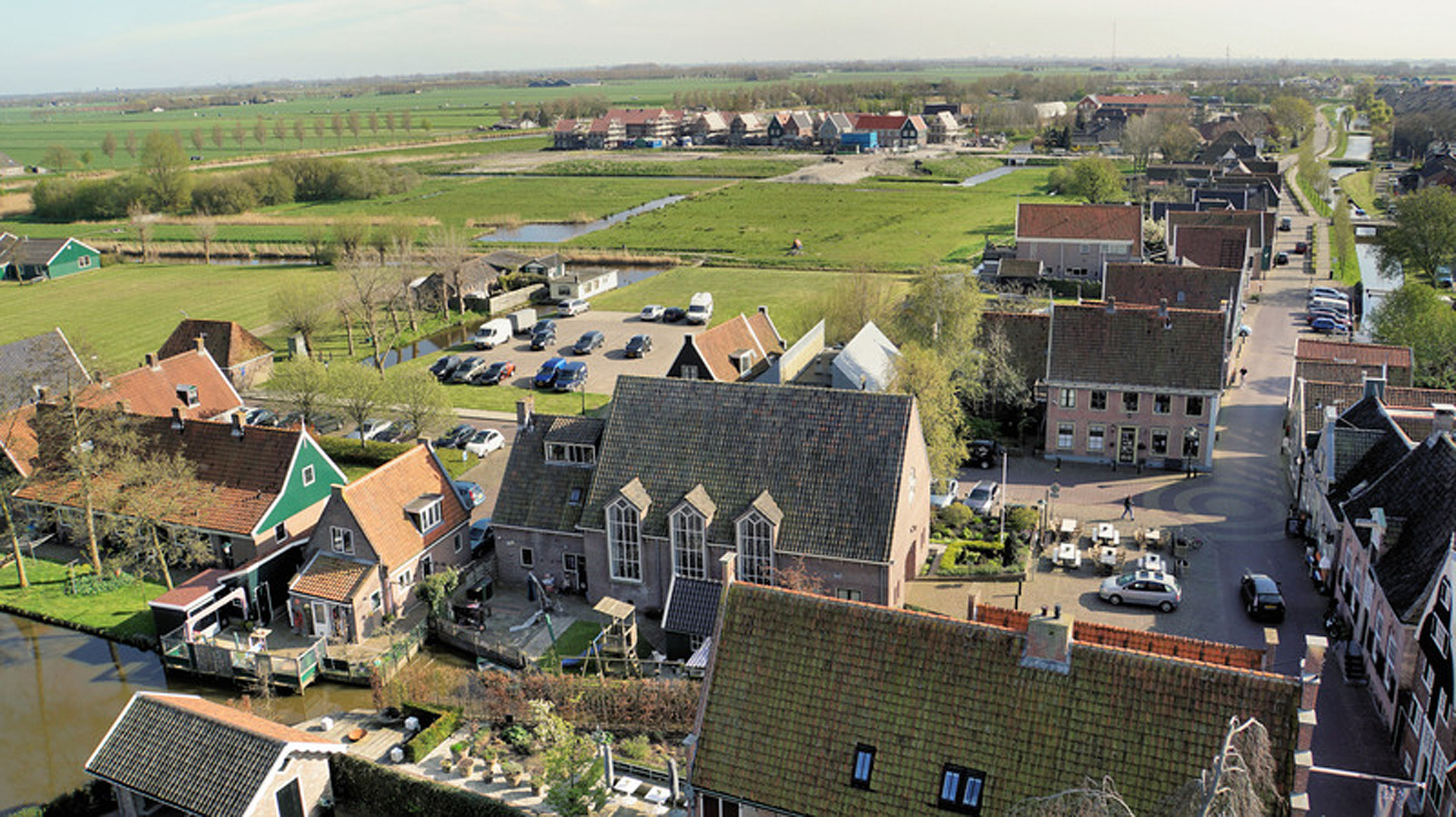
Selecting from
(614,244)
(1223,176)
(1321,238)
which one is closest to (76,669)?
(614,244)

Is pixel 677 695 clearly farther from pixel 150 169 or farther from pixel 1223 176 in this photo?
pixel 150 169

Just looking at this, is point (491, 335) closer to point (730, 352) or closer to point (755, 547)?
point (730, 352)

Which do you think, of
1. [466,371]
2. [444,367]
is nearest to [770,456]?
[466,371]

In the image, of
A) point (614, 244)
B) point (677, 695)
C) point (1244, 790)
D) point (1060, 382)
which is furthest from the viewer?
point (614, 244)

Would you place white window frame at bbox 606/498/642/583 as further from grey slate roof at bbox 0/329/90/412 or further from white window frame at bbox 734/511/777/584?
grey slate roof at bbox 0/329/90/412

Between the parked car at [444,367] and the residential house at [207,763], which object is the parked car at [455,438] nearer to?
the parked car at [444,367]

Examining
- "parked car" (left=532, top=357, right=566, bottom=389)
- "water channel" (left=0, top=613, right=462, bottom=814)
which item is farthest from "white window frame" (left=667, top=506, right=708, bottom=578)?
"parked car" (left=532, top=357, right=566, bottom=389)

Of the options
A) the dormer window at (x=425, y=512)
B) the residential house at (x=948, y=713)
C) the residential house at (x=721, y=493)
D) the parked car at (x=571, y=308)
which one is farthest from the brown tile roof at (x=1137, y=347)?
the parked car at (x=571, y=308)
